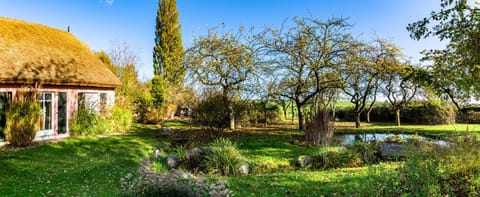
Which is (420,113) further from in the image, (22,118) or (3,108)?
(3,108)

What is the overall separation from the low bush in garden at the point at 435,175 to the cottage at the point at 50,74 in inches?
473

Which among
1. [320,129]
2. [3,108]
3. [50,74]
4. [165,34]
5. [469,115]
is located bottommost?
[320,129]

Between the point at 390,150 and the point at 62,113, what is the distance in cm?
1285

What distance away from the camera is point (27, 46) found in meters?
12.5

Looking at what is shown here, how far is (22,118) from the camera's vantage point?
10.2 m

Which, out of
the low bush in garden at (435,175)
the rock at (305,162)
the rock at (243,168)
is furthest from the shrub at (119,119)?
the low bush in garden at (435,175)

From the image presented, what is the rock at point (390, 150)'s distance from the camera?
8391mm

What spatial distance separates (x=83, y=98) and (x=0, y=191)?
8.87 metres

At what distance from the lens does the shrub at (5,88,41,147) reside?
32.8ft

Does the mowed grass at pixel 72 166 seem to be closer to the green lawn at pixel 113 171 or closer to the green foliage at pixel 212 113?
the green lawn at pixel 113 171

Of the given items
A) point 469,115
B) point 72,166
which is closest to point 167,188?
point 72,166

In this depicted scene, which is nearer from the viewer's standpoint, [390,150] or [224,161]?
[224,161]

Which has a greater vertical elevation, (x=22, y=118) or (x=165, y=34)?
(x=165, y=34)

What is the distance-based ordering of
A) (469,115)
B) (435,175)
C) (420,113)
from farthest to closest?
(420,113) → (469,115) → (435,175)
